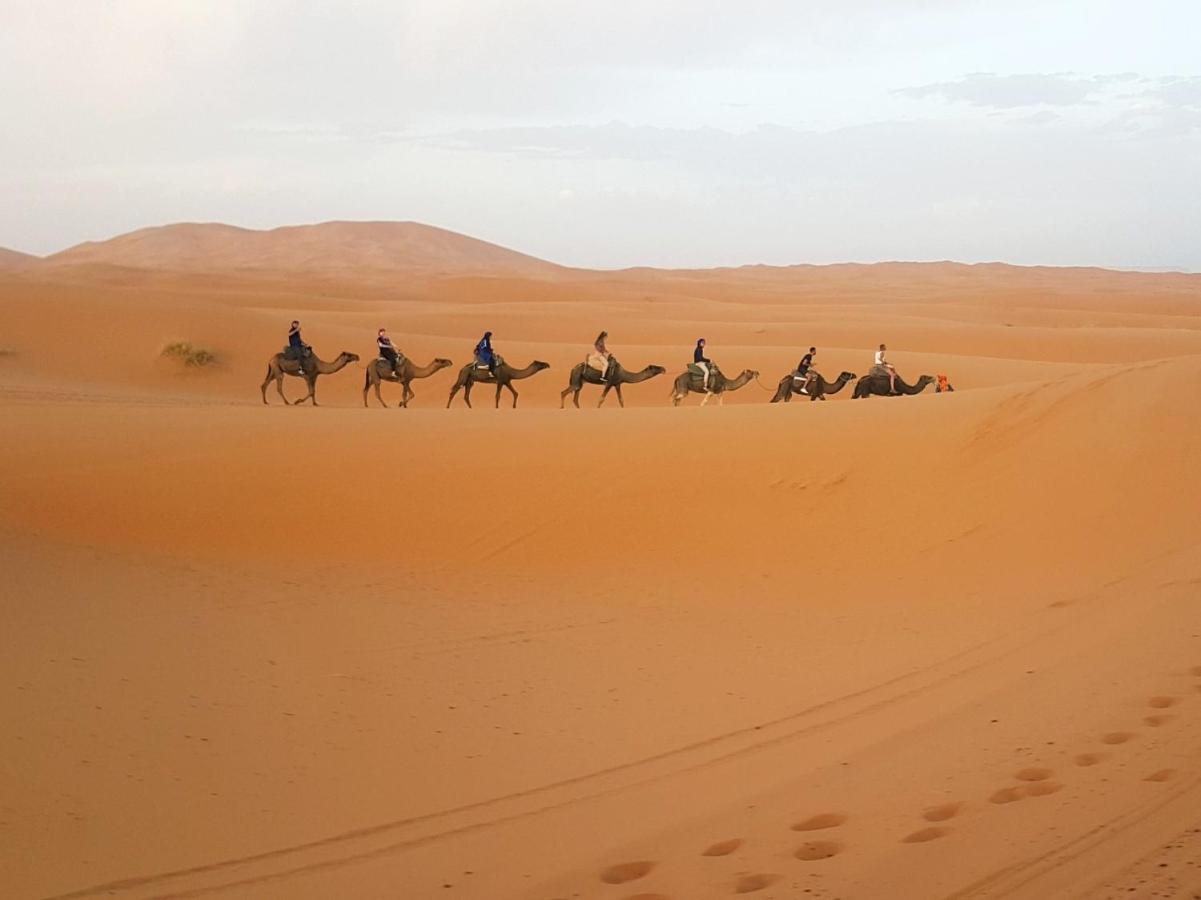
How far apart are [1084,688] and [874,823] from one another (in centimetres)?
226

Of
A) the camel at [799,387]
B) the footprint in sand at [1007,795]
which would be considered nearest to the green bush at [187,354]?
the camel at [799,387]

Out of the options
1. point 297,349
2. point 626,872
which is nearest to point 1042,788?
point 626,872

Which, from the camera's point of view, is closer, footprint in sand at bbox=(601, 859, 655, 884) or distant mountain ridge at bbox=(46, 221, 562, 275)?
footprint in sand at bbox=(601, 859, 655, 884)

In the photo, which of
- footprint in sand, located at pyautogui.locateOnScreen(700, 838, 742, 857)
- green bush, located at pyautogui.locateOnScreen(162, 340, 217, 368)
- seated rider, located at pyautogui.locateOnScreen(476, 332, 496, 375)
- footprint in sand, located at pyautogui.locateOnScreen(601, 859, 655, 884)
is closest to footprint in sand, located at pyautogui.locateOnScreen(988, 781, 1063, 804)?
footprint in sand, located at pyautogui.locateOnScreen(700, 838, 742, 857)

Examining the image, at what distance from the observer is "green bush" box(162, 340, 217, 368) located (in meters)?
34.1

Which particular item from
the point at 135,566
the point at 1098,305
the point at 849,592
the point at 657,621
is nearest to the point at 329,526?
the point at 135,566

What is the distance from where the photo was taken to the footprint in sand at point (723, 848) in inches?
208

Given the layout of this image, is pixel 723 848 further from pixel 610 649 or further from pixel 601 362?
pixel 601 362

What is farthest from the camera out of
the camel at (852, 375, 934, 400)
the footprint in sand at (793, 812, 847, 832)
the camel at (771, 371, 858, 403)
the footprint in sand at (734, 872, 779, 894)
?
the camel at (771, 371, 858, 403)

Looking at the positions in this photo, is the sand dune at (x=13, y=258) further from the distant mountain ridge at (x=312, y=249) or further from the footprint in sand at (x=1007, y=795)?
the footprint in sand at (x=1007, y=795)

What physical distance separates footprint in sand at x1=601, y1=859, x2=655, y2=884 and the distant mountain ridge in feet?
381

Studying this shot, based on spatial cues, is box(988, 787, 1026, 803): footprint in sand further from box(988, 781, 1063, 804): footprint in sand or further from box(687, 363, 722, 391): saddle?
box(687, 363, 722, 391): saddle

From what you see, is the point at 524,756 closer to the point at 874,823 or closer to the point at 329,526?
the point at 874,823

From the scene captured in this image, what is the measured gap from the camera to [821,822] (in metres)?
5.53
